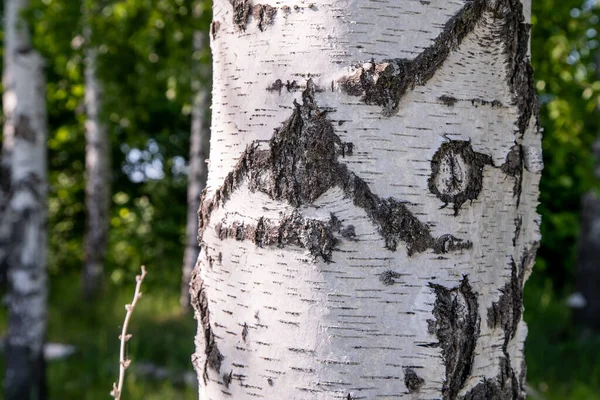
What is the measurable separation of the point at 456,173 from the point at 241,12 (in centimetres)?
38

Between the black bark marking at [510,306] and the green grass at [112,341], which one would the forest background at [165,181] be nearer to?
the green grass at [112,341]

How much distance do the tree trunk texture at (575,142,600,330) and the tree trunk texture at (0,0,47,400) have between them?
4.49 meters

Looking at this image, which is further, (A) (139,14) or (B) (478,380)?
(A) (139,14)

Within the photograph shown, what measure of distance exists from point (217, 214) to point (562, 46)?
2.86 m

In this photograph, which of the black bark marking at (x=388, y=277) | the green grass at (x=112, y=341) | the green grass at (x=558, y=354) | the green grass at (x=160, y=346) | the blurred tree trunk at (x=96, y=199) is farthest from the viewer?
the blurred tree trunk at (x=96, y=199)

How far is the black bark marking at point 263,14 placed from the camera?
786 millimetres

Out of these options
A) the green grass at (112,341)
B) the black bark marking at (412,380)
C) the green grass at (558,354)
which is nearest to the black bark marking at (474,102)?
the black bark marking at (412,380)

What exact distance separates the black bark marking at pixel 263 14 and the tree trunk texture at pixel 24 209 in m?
3.44

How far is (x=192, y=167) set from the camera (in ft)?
18.9

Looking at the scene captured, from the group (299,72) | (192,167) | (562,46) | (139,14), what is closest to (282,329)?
(299,72)

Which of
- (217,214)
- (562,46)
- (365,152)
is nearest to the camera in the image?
(365,152)

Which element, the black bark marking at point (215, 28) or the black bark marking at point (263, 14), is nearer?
the black bark marking at point (263, 14)

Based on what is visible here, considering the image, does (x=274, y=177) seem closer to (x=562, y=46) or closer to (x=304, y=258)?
(x=304, y=258)

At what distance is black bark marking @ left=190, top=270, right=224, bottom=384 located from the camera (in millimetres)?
835
